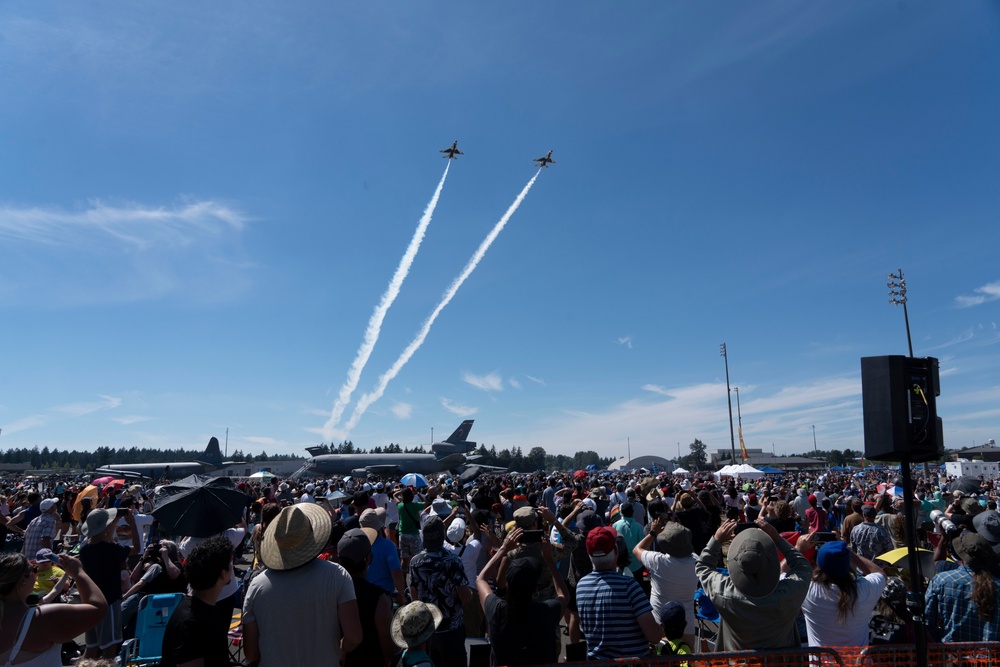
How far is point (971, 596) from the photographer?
4.08m

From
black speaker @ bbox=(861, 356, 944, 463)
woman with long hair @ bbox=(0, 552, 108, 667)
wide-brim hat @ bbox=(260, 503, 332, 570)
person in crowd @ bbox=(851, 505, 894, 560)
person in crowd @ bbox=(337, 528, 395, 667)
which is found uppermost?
black speaker @ bbox=(861, 356, 944, 463)

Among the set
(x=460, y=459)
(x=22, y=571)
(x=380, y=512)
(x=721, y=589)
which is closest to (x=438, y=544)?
(x=380, y=512)

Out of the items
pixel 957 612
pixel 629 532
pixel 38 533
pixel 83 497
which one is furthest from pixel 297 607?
pixel 83 497

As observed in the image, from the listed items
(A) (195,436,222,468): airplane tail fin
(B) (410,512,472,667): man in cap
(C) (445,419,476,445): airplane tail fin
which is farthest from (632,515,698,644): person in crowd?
(A) (195,436,222,468): airplane tail fin

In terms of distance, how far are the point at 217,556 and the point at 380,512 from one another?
319cm

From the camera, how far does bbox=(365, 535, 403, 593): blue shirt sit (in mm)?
5652

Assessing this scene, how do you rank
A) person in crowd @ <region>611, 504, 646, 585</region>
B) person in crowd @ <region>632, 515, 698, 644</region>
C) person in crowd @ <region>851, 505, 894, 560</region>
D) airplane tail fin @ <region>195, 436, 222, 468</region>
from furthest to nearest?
airplane tail fin @ <region>195, 436, 222, 468</region> < person in crowd @ <region>611, 504, 646, 585</region> < person in crowd @ <region>851, 505, 894, 560</region> < person in crowd @ <region>632, 515, 698, 644</region>

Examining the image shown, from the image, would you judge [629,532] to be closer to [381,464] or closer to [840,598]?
[840,598]

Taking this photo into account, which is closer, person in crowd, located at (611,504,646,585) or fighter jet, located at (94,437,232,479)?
person in crowd, located at (611,504,646,585)

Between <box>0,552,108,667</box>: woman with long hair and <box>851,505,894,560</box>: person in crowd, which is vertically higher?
<box>0,552,108,667</box>: woman with long hair

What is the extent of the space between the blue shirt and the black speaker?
411 centimetres

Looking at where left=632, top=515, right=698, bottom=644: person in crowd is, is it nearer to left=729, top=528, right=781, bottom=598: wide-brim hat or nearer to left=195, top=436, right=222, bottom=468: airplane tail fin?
left=729, top=528, right=781, bottom=598: wide-brim hat

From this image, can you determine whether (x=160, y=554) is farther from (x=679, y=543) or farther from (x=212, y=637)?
(x=679, y=543)

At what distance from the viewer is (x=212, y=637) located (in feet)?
10.5
